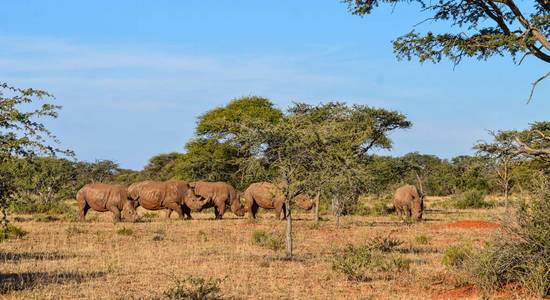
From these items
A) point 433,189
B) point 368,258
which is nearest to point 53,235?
point 368,258

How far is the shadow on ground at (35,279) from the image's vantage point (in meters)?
10.0

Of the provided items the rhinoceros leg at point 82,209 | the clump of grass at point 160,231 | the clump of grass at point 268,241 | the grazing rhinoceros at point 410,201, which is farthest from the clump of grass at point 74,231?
the grazing rhinoceros at point 410,201

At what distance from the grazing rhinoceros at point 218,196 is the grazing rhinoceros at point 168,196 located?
62 centimetres

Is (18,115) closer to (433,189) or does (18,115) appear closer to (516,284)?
(516,284)

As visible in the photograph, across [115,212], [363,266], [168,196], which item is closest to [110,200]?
[115,212]

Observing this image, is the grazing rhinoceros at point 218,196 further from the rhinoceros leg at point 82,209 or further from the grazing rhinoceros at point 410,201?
the grazing rhinoceros at point 410,201

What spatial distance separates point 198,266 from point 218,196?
16.2m

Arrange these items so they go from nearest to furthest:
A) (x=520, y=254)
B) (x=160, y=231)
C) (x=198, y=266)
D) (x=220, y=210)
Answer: (x=520, y=254) → (x=198, y=266) → (x=160, y=231) → (x=220, y=210)

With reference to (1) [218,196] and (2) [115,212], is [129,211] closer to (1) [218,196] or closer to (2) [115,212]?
(2) [115,212]

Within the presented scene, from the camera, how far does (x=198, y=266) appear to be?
1254 cm

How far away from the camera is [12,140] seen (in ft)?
31.2

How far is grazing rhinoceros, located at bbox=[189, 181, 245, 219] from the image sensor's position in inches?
1125

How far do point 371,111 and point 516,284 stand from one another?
2826cm

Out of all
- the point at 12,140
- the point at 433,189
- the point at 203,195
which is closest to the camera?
the point at 12,140
